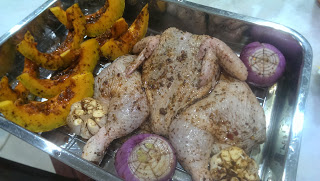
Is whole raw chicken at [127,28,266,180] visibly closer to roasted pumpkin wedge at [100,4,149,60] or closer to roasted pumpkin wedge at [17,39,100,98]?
roasted pumpkin wedge at [100,4,149,60]

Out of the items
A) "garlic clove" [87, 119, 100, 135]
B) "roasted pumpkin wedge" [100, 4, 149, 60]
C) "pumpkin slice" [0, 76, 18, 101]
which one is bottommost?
"garlic clove" [87, 119, 100, 135]

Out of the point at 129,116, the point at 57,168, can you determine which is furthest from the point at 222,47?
the point at 57,168

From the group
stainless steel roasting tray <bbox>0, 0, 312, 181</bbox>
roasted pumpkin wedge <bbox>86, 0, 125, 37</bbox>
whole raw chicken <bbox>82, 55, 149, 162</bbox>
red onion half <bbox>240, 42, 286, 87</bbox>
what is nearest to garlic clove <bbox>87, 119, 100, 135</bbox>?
whole raw chicken <bbox>82, 55, 149, 162</bbox>

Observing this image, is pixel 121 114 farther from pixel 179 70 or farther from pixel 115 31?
pixel 115 31

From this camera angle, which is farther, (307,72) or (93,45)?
(93,45)

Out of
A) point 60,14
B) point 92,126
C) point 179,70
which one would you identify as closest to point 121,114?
point 92,126

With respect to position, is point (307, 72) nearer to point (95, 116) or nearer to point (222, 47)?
point (222, 47)

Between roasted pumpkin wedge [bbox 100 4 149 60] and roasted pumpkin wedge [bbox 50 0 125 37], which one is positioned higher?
roasted pumpkin wedge [bbox 50 0 125 37]
